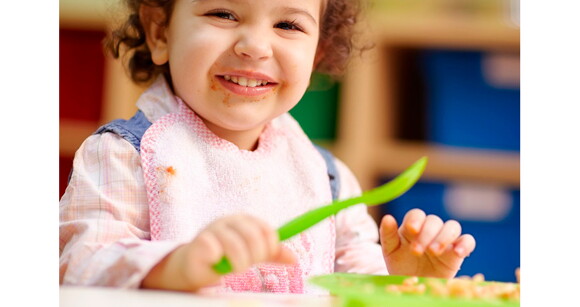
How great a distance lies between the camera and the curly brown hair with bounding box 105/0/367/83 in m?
0.88

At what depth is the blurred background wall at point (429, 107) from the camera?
1661 millimetres

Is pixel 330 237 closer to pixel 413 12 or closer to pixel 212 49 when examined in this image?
pixel 212 49

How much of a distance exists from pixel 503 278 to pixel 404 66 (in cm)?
58

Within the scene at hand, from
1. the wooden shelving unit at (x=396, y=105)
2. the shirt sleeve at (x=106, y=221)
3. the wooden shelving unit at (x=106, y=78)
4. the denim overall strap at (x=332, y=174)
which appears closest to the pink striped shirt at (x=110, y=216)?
the shirt sleeve at (x=106, y=221)

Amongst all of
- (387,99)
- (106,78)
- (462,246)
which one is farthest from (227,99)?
(387,99)

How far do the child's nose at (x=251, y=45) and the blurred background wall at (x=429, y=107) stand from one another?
1000mm

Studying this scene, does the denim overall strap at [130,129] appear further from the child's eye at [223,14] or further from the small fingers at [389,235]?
the small fingers at [389,235]

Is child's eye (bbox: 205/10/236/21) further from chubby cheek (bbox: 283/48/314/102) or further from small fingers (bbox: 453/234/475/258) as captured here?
small fingers (bbox: 453/234/475/258)

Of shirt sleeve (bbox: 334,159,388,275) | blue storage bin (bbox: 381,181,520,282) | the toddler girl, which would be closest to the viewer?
the toddler girl

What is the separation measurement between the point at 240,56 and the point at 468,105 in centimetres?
113

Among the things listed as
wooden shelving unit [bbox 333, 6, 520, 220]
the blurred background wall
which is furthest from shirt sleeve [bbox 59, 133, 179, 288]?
wooden shelving unit [bbox 333, 6, 520, 220]

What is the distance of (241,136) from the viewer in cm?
77

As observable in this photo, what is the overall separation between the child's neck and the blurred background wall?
905 millimetres
